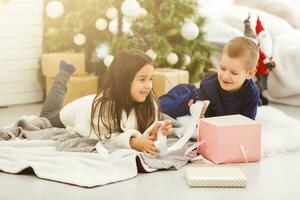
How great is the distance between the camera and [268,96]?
13.1ft

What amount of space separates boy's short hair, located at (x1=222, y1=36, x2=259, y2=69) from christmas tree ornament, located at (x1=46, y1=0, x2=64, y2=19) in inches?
55.2

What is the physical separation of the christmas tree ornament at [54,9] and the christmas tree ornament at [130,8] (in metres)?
0.42

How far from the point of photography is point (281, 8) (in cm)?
450

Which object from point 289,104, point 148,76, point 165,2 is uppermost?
point 165,2

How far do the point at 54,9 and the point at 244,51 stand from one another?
57.8 inches

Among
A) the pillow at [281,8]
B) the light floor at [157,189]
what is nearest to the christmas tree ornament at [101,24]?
the pillow at [281,8]

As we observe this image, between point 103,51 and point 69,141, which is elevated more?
point 103,51

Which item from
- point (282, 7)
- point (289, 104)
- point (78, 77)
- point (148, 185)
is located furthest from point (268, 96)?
point (148, 185)

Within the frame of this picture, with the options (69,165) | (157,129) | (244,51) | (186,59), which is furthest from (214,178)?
(186,59)

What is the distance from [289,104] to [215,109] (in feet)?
4.36

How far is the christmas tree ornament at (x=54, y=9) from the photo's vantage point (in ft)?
12.0

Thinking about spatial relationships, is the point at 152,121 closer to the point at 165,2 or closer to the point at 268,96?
the point at 165,2

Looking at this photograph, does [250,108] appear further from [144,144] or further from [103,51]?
[103,51]

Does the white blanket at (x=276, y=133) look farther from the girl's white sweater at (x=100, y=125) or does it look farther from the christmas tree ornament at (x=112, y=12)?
the christmas tree ornament at (x=112, y=12)
